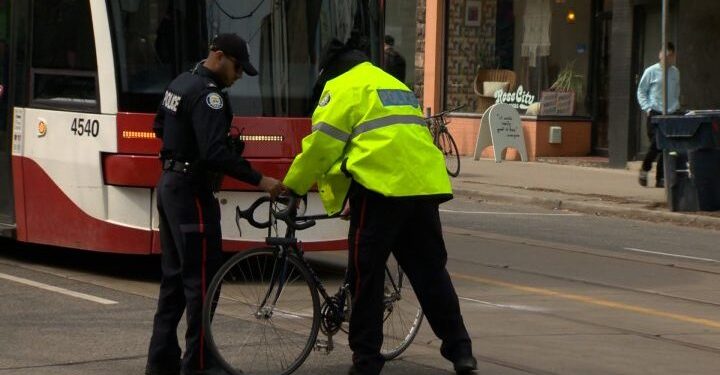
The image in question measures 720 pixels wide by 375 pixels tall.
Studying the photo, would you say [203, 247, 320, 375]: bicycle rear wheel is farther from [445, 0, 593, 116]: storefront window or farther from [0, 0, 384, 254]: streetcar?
[445, 0, 593, 116]: storefront window

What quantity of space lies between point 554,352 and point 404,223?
1.64 m

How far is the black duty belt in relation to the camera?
7.33 meters

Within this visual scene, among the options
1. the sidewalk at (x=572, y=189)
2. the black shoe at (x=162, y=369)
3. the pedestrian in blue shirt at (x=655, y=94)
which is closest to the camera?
the black shoe at (x=162, y=369)

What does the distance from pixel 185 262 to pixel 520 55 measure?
18877mm

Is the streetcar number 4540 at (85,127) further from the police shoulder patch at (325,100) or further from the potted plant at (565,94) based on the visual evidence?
the potted plant at (565,94)

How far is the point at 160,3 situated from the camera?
10.6 metres

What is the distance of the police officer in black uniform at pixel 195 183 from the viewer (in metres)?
7.21

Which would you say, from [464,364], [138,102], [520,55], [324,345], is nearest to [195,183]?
[324,345]

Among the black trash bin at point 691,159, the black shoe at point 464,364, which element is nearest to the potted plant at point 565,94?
the black trash bin at point 691,159

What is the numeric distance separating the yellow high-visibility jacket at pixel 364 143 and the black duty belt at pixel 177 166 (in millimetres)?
509

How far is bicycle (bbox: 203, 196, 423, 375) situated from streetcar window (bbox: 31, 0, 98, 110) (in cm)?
345

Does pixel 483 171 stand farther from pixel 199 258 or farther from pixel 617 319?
pixel 199 258

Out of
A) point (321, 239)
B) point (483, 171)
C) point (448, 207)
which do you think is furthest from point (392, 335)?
point (483, 171)

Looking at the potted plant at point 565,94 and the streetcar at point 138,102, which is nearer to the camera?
the streetcar at point 138,102
